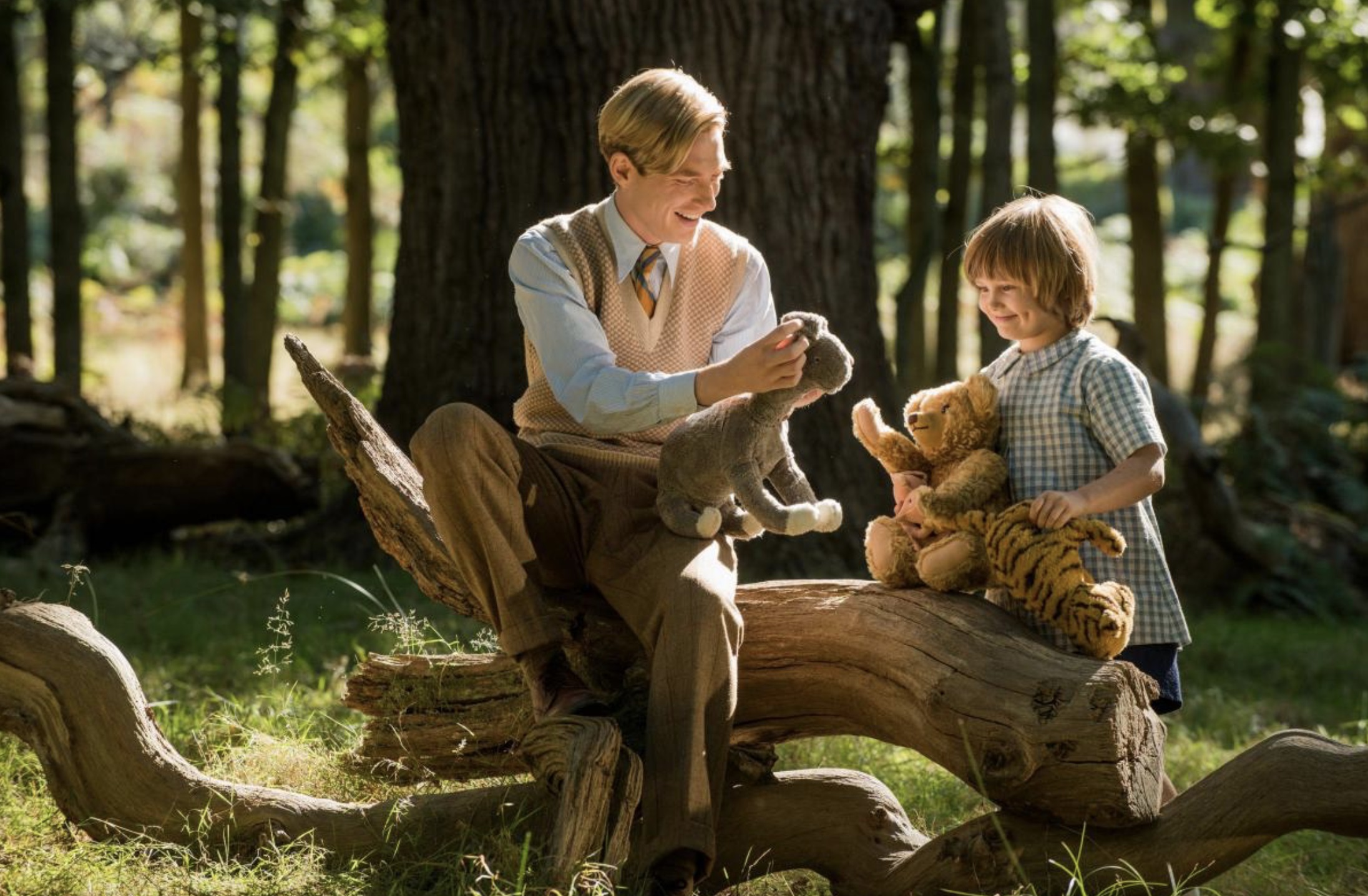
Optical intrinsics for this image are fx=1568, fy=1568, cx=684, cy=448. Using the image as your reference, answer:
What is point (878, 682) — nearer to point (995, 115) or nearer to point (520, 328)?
point (520, 328)

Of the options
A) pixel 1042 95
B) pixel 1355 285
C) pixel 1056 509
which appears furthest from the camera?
pixel 1355 285

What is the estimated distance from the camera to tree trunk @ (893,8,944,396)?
32.5ft

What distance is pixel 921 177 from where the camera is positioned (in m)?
11.6

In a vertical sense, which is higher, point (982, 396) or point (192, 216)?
point (192, 216)

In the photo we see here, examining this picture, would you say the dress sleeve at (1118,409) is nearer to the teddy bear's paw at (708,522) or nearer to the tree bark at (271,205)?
the teddy bear's paw at (708,522)

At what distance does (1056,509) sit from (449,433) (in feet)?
4.76

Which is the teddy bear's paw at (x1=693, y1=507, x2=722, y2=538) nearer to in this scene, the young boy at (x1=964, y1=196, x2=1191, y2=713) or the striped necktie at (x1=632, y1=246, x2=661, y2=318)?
the striped necktie at (x1=632, y1=246, x2=661, y2=318)

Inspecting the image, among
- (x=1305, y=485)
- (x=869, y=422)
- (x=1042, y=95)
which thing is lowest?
(x=1305, y=485)

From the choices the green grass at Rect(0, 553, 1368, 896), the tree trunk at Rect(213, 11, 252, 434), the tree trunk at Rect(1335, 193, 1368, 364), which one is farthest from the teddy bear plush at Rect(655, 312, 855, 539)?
the tree trunk at Rect(1335, 193, 1368, 364)

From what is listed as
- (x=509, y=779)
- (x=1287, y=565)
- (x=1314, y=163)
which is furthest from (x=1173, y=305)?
(x=509, y=779)

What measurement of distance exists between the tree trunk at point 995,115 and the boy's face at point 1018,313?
4595 mm

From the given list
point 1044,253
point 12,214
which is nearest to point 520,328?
point 1044,253

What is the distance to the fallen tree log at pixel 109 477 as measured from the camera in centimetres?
791

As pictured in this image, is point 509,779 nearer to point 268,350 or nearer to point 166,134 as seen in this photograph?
point 268,350
